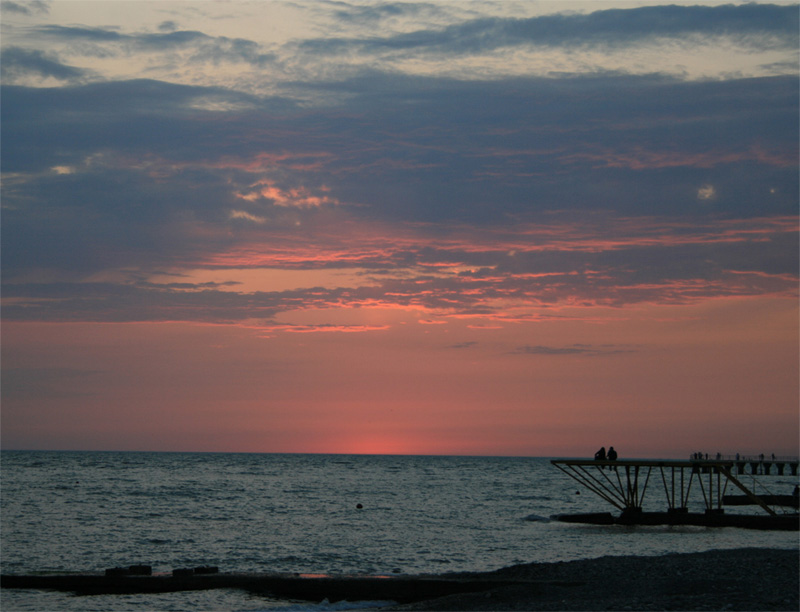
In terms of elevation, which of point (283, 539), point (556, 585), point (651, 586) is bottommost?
point (283, 539)

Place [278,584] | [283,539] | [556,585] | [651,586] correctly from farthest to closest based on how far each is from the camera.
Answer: [283,539] < [278,584] < [556,585] < [651,586]

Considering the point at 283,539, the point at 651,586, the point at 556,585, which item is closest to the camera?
the point at 651,586

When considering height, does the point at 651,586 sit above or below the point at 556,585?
above

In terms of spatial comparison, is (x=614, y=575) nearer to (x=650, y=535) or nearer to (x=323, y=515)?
(x=650, y=535)

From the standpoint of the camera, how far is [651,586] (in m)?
23.3

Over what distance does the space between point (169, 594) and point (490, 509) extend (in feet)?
155

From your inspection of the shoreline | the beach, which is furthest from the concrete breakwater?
the beach

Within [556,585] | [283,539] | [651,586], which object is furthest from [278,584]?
[283,539]

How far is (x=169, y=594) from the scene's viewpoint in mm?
28312

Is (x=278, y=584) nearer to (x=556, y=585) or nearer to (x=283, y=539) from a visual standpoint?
(x=556, y=585)

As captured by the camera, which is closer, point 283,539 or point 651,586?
point 651,586

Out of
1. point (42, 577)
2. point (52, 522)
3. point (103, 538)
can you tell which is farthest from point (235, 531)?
point (42, 577)

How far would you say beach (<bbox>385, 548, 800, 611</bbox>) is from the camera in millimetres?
20453

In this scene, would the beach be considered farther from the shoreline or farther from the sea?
the sea
